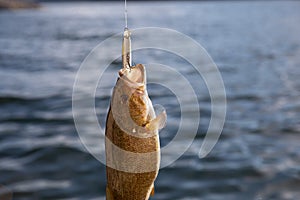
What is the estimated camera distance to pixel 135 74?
330cm

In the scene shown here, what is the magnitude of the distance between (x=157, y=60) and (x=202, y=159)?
1327cm

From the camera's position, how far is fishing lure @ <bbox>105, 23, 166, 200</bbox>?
3.25m

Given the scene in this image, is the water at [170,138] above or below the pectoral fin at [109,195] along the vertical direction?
below

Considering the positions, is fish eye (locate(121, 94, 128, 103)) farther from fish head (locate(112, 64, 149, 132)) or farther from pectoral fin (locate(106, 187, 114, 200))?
pectoral fin (locate(106, 187, 114, 200))

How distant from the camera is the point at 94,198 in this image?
7.81 metres

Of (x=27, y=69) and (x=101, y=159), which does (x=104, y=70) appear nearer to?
(x=27, y=69)

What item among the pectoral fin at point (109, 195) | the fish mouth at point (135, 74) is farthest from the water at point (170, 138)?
the fish mouth at point (135, 74)

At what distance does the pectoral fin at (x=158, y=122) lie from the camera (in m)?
3.11

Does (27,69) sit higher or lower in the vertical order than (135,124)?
lower

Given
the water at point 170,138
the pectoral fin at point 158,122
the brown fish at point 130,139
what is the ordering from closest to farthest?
1. the pectoral fin at point 158,122
2. the brown fish at point 130,139
3. the water at point 170,138

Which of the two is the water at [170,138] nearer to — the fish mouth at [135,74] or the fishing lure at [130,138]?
the fishing lure at [130,138]

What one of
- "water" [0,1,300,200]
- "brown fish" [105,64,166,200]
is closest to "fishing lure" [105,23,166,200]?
"brown fish" [105,64,166,200]

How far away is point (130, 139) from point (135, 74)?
46 cm

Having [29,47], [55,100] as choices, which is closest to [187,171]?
[55,100]
